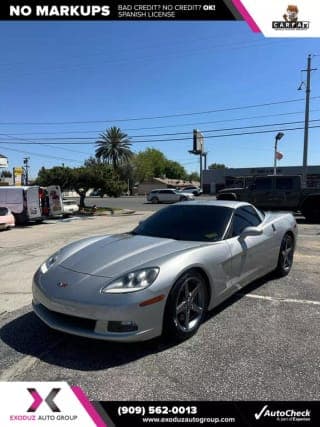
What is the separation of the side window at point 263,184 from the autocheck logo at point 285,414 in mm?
13275

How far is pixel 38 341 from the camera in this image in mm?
3566

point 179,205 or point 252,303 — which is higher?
point 179,205

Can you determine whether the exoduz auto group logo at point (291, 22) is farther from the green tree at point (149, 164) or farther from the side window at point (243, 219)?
the green tree at point (149, 164)

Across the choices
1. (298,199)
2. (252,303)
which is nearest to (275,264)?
(252,303)

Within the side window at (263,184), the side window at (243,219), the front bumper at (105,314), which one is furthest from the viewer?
the side window at (263,184)

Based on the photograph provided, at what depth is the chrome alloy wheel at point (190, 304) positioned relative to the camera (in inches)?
137

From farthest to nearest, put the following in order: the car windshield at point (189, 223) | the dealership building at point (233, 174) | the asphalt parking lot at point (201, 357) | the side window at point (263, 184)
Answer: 1. the dealership building at point (233, 174)
2. the side window at point (263, 184)
3. the car windshield at point (189, 223)
4. the asphalt parking lot at point (201, 357)

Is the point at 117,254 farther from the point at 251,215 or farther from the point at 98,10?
the point at 98,10

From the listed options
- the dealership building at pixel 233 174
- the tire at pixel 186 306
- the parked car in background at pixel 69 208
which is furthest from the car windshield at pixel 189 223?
the dealership building at pixel 233 174

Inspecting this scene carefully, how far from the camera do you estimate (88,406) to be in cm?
260

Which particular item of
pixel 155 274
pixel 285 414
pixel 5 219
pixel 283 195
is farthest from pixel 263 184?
pixel 285 414

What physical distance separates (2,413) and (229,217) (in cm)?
320

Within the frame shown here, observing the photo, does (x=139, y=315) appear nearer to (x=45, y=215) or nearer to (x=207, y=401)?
(x=207, y=401)

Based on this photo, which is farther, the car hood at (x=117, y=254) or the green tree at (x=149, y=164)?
the green tree at (x=149, y=164)
